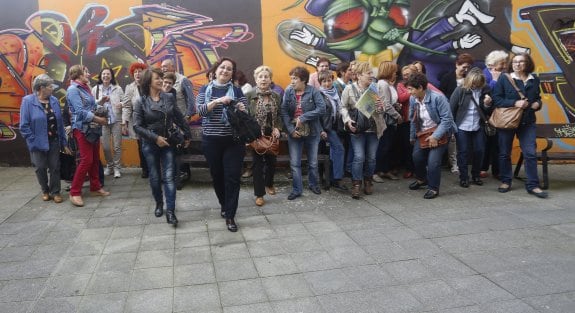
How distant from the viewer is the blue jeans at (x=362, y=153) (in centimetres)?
626

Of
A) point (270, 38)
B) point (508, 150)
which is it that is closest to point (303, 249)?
point (508, 150)

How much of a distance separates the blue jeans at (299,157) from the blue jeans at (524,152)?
263cm

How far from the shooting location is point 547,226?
4.94m

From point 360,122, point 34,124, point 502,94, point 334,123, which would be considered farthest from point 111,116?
point 502,94

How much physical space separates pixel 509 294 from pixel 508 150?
11.5ft

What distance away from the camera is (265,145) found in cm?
596

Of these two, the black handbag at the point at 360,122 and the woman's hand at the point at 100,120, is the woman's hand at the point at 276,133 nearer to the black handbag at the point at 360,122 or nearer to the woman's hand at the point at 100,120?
the black handbag at the point at 360,122

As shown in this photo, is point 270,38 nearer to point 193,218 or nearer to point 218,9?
point 218,9

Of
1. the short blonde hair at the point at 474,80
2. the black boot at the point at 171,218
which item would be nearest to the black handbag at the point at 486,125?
the short blonde hair at the point at 474,80

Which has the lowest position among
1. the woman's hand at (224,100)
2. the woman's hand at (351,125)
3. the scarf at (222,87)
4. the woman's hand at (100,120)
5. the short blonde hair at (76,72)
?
the woman's hand at (351,125)

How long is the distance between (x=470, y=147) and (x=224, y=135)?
3.94 meters

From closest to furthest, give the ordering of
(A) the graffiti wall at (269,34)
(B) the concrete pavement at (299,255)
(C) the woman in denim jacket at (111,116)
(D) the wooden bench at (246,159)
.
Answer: (B) the concrete pavement at (299,255) < (D) the wooden bench at (246,159) < (C) the woman in denim jacket at (111,116) < (A) the graffiti wall at (269,34)

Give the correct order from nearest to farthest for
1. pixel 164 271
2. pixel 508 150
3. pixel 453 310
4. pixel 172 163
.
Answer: pixel 453 310, pixel 164 271, pixel 172 163, pixel 508 150

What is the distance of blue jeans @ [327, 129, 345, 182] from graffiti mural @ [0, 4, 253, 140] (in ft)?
8.36
